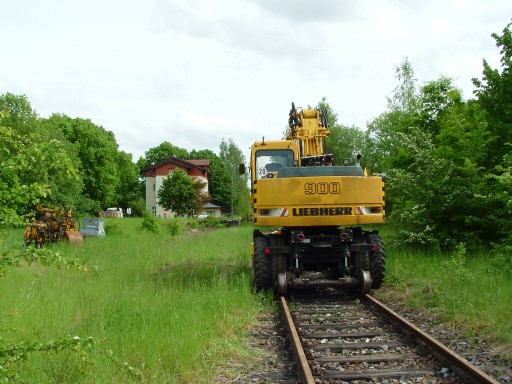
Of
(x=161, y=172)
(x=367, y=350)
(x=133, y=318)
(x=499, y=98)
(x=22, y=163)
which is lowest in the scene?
(x=367, y=350)

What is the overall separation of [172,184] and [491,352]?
7381cm

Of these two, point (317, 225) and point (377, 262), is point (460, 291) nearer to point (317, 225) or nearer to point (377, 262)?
point (377, 262)

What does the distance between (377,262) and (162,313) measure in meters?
4.33

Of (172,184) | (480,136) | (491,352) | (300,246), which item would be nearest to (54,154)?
(491,352)

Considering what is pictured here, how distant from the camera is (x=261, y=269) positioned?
9.59m

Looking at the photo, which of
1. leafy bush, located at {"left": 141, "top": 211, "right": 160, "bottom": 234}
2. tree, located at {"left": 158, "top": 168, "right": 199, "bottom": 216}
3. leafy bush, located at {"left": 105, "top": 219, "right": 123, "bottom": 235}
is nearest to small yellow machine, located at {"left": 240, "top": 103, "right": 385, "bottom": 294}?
leafy bush, located at {"left": 105, "top": 219, "right": 123, "bottom": 235}

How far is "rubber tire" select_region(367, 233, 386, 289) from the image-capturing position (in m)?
9.87

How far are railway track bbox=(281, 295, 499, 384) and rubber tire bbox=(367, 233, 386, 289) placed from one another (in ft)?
3.85

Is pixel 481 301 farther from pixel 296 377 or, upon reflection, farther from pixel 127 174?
pixel 127 174

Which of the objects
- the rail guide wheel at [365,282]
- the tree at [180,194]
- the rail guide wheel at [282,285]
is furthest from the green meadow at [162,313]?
the tree at [180,194]

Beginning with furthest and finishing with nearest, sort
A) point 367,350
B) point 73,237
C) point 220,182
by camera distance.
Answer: point 220,182
point 73,237
point 367,350

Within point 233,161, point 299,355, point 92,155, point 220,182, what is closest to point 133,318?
point 299,355

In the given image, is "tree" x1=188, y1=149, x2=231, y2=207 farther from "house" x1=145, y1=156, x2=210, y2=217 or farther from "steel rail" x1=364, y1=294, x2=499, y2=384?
"steel rail" x1=364, y1=294, x2=499, y2=384

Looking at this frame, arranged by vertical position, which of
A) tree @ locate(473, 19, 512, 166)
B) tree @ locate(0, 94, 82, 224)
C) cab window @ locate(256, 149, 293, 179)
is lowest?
tree @ locate(0, 94, 82, 224)
